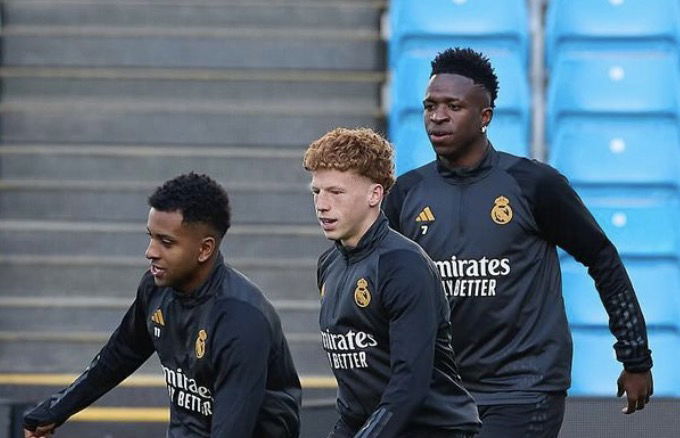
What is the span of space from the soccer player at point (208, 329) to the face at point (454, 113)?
1.99ft

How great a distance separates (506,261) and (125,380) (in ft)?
10.2

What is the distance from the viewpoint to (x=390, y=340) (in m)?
3.45

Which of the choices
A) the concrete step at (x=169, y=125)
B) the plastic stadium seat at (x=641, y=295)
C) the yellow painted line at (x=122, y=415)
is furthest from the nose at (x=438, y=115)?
the concrete step at (x=169, y=125)

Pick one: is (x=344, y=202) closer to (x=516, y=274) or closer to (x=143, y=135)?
(x=516, y=274)

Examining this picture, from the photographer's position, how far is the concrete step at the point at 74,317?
24.0ft

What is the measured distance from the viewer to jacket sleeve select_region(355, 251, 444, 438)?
336 centimetres

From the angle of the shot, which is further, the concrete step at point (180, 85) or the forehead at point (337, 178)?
the concrete step at point (180, 85)

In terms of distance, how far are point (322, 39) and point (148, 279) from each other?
4.37 metres

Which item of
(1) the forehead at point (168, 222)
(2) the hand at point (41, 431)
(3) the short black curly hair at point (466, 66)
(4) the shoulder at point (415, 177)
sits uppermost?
(3) the short black curly hair at point (466, 66)

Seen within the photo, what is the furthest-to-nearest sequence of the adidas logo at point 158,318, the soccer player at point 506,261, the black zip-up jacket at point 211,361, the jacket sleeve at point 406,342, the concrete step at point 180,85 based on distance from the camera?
the concrete step at point 180,85
the soccer player at point 506,261
the adidas logo at point 158,318
the black zip-up jacket at point 211,361
the jacket sleeve at point 406,342

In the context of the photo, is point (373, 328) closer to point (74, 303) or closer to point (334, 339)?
point (334, 339)

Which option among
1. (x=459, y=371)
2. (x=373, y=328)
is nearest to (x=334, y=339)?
(x=373, y=328)

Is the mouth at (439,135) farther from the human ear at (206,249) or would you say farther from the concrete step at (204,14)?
the concrete step at (204,14)

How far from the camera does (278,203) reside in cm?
775
